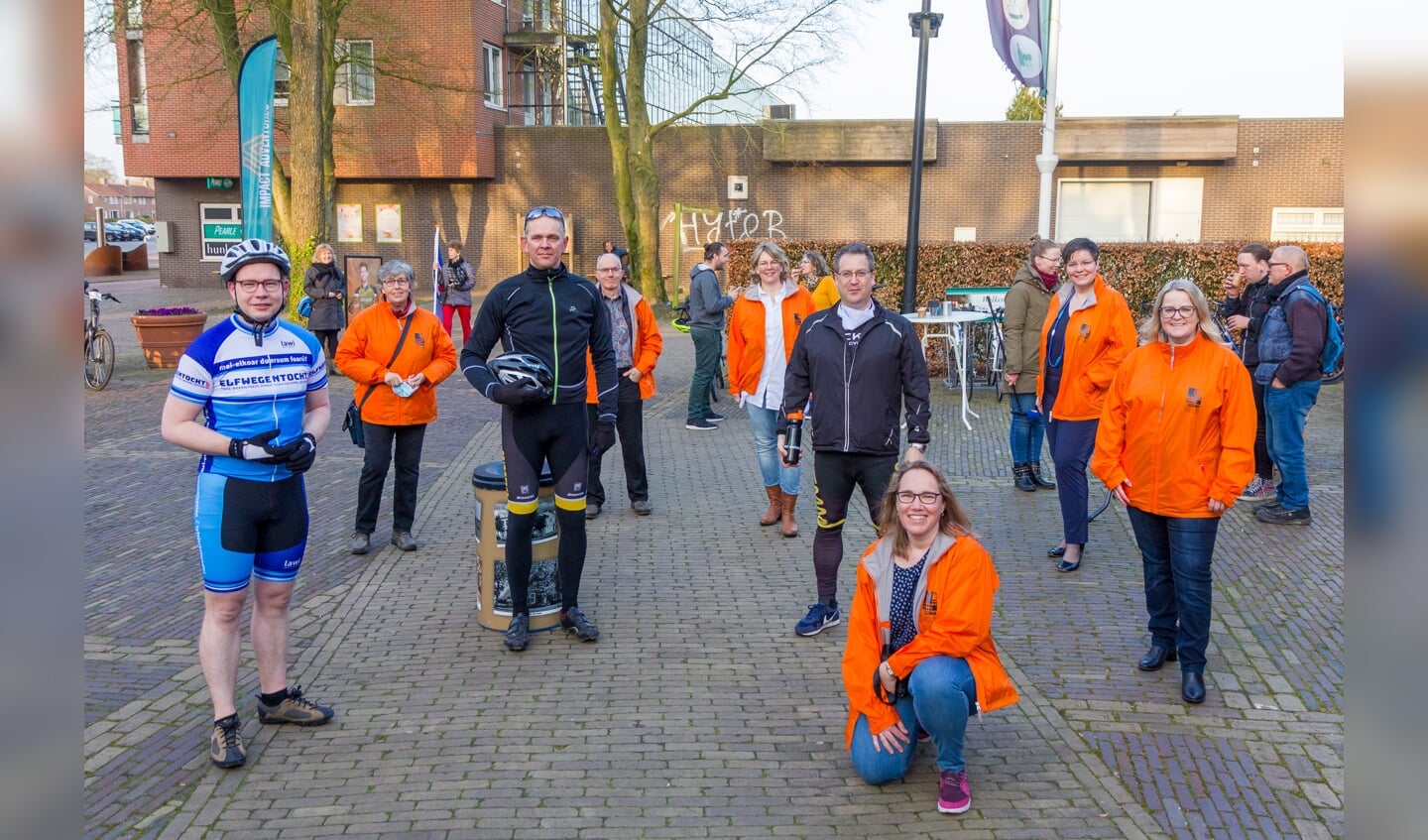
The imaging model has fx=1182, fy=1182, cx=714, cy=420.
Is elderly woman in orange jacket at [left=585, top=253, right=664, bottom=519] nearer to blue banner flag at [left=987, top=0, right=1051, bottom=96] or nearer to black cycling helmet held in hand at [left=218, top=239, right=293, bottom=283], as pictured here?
black cycling helmet held in hand at [left=218, top=239, right=293, bottom=283]

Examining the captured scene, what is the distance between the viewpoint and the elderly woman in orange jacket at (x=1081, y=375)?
24.8ft

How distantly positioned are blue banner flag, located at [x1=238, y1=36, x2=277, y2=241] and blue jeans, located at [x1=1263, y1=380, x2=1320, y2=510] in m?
14.7

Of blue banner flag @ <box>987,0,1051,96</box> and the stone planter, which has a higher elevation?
blue banner flag @ <box>987,0,1051,96</box>

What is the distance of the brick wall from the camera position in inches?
1293

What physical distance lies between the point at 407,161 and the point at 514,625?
1184 inches

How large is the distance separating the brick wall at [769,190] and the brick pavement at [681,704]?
26.1 meters

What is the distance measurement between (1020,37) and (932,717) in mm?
15528

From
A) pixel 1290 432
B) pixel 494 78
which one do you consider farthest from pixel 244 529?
pixel 494 78

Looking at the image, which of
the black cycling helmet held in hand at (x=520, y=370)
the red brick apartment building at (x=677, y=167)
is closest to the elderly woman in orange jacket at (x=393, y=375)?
the black cycling helmet held in hand at (x=520, y=370)

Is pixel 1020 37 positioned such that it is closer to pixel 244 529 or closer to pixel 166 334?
pixel 166 334

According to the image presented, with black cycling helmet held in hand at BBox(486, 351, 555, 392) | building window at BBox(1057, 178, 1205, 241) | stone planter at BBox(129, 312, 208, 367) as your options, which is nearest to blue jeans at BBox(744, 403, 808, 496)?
black cycling helmet held in hand at BBox(486, 351, 555, 392)
